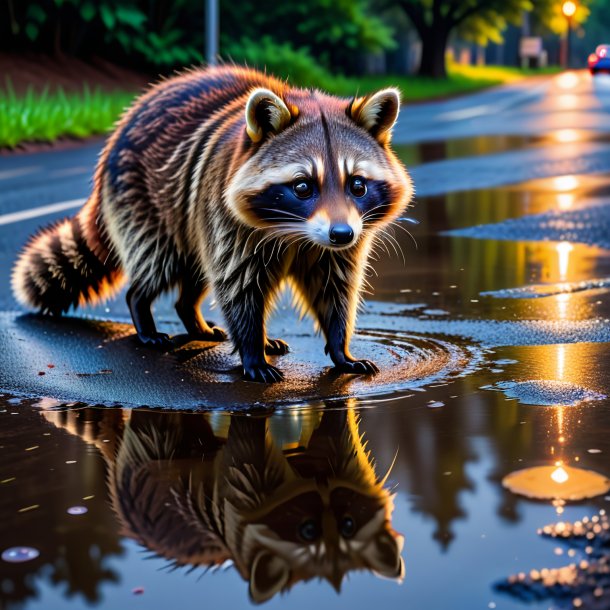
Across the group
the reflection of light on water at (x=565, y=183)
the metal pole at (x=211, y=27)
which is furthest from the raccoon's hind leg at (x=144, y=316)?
the metal pole at (x=211, y=27)

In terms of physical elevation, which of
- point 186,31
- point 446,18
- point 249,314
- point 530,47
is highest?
point 530,47

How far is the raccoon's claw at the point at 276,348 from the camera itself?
A: 7207mm

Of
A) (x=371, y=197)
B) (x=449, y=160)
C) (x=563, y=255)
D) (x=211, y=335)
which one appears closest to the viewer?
(x=371, y=197)

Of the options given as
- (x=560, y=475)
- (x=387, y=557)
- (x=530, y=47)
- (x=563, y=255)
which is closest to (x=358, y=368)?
(x=560, y=475)

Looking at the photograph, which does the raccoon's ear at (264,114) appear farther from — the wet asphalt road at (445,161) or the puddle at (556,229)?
the puddle at (556,229)

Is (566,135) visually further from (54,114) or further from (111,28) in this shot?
(111,28)

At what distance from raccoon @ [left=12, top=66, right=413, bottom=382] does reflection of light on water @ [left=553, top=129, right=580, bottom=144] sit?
1507 cm

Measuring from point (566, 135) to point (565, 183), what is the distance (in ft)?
25.5

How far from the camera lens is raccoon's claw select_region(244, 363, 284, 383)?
6484mm

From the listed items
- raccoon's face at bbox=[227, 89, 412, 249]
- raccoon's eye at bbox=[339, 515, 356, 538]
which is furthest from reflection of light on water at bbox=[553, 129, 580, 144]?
raccoon's eye at bbox=[339, 515, 356, 538]

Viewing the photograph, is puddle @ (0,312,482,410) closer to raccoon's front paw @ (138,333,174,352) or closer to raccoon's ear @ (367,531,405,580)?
raccoon's front paw @ (138,333,174,352)

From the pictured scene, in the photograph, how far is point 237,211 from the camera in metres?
6.18

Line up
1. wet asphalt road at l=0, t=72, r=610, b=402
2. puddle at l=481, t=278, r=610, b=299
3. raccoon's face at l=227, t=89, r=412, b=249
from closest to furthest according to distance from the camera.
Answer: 1. raccoon's face at l=227, t=89, r=412, b=249
2. puddle at l=481, t=278, r=610, b=299
3. wet asphalt road at l=0, t=72, r=610, b=402

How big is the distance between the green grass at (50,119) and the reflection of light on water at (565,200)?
27.9ft
